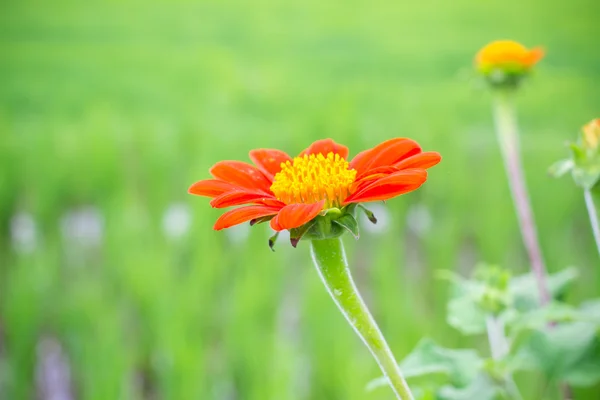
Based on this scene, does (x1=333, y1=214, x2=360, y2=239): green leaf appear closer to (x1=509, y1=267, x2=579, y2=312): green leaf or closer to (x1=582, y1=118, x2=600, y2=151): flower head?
(x1=582, y1=118, x2=600, y2=151): flower head

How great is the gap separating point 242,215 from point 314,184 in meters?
0.05

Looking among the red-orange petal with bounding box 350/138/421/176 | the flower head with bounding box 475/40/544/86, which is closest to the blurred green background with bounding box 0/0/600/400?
the flower head with bounding box 475/40/544/86

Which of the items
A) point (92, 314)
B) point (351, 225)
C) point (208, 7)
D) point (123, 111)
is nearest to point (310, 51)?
point (208, 7)

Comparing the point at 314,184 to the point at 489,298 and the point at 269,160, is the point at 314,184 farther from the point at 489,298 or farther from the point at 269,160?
the point at 489,298

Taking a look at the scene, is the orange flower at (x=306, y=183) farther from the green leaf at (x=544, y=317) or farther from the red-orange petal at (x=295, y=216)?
the green leaf at (x=544, y=317)

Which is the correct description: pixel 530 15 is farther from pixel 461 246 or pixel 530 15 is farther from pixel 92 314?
pixel 92 314

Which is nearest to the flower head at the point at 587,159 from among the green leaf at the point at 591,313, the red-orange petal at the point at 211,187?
the green leaf at the point at 591,313

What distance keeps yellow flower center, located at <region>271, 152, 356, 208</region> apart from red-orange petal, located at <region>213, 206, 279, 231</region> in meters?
0.02

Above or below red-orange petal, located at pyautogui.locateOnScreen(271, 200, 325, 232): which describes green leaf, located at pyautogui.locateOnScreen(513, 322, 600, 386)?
below

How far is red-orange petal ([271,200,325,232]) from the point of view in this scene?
0.28 meters

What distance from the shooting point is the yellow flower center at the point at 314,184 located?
33 centimetres

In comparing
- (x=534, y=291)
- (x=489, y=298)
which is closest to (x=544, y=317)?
(x=489, y=298)

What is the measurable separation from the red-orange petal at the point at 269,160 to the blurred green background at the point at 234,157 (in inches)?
12.5

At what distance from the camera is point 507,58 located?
56 centimetres
